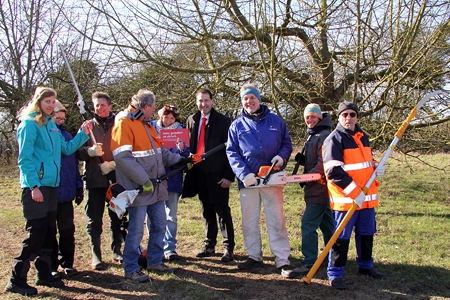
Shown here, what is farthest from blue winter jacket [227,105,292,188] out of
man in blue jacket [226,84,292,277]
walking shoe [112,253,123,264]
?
walking shoe [112,253,123,264]

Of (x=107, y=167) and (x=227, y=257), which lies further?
(x=227, y=257)

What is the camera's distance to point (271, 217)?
436 centimetres

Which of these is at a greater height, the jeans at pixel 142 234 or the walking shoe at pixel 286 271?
the jeans at pixel 142 234

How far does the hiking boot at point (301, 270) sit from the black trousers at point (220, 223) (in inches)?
35.5

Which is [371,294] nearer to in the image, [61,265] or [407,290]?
[407,290]

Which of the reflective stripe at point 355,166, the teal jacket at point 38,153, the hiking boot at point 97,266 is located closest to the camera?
the teal jacket at point 38,153

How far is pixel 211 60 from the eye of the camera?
6816 mm

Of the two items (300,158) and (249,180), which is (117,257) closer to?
(249,180)

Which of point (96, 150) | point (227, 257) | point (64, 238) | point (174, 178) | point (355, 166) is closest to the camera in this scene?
point (355, 166)

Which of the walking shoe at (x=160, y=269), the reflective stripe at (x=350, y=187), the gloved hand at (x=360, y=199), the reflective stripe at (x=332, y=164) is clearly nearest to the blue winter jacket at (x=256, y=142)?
the reflective stripe at (x=332, y=164)

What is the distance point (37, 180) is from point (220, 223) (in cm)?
221

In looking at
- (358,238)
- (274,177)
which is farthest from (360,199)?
(274,177)

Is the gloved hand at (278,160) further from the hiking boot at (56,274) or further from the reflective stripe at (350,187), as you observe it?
the hiking boot at (56,274)

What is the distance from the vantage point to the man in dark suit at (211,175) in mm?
4801
